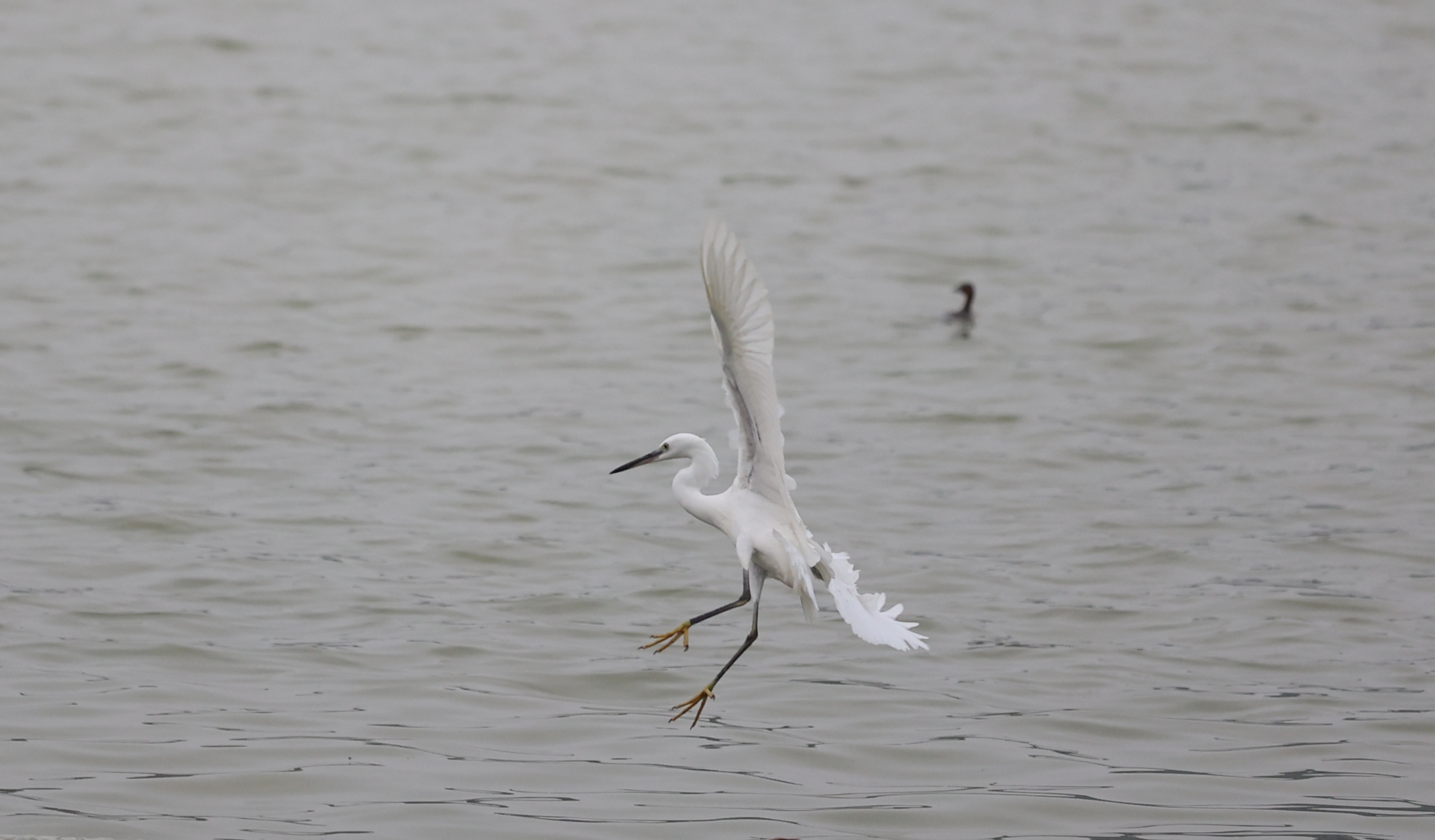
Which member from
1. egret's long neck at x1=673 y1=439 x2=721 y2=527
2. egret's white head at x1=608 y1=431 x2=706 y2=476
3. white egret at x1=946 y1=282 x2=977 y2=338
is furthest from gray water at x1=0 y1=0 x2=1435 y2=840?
egret's white head at x1=608 y1=431 x2=706 y2=476

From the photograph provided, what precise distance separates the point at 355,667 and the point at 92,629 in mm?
1295

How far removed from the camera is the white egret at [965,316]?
15.1 meters

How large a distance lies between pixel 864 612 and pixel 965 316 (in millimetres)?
8973

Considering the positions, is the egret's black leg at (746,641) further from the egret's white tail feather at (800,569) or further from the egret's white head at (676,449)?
the egret's white head at (676,449)

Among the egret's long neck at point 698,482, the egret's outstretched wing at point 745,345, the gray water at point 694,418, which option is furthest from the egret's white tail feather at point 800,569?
the gray water at point 694,418

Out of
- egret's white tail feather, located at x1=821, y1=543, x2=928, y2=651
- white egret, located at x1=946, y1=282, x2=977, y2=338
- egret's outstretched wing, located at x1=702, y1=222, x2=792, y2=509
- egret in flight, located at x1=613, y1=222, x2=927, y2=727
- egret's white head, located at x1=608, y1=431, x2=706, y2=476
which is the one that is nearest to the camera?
egret's outstretched wing, located at x1=702, y1=222, x2=792, y2=509

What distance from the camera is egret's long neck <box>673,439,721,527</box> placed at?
6.84m

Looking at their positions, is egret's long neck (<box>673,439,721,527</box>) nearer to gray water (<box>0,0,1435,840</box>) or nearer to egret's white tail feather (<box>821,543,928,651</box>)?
egret's white tail feather (<box>821,543,928,651</box>)

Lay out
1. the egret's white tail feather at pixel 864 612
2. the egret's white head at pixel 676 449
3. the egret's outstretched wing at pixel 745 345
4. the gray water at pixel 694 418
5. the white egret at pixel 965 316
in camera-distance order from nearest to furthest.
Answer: the egret's outstretched wing at pixel 745 345
the egret's white tail feather at pixel 864 612
the egret's white head at pixel 676 449
the gray water at pixel 694 418
the white egret at pixel 965 316

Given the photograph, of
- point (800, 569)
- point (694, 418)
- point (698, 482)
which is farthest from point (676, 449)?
point (694, 418)

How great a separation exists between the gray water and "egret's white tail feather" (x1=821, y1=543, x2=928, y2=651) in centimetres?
78

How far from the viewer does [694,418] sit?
41.5ft

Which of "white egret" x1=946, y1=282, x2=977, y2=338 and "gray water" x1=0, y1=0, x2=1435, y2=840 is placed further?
"white egret" x1=946, y1=282, x2=977, y2=338

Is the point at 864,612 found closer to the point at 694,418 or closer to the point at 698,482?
the point at 698,482
